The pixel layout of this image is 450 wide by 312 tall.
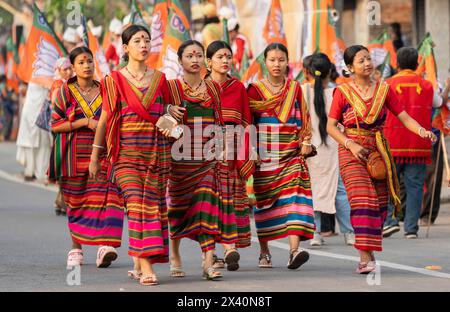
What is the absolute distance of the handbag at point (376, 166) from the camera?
35.9 ft

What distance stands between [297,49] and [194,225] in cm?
976

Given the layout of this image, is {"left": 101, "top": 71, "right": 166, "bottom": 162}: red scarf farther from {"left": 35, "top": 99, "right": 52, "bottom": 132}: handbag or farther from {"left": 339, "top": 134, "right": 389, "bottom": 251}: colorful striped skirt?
{"left": 35, "top": 99, "right": 52, "bottom": 132}: handbag

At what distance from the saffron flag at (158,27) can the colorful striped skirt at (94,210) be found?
24.3 feet

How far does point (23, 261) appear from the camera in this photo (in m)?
11.8

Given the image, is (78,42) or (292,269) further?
(78,42)

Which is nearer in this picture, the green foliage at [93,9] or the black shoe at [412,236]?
the black shoe at [412,236]

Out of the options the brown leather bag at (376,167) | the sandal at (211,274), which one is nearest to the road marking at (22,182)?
the brown leather bag at (376,167)

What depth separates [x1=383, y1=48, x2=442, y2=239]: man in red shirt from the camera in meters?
14.4

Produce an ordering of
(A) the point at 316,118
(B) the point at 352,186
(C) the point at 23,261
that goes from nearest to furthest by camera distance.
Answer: (B) the point at 352,186 → (C) the point at 23,261 → (A) the point at 316,118

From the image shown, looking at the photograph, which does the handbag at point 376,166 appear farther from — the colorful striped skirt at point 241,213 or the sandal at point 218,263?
the sandal at point 218,263

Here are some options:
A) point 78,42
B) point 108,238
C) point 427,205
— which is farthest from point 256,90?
point 78,42

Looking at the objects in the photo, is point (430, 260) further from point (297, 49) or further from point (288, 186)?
point (297, 49)

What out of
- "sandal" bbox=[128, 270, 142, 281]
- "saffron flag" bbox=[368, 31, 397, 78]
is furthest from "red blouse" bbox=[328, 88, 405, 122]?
"saffron flag" bbox=[368, 31, 397, 78]

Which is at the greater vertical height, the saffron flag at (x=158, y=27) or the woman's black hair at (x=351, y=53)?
the saffron flag at (x=158, y=27)
